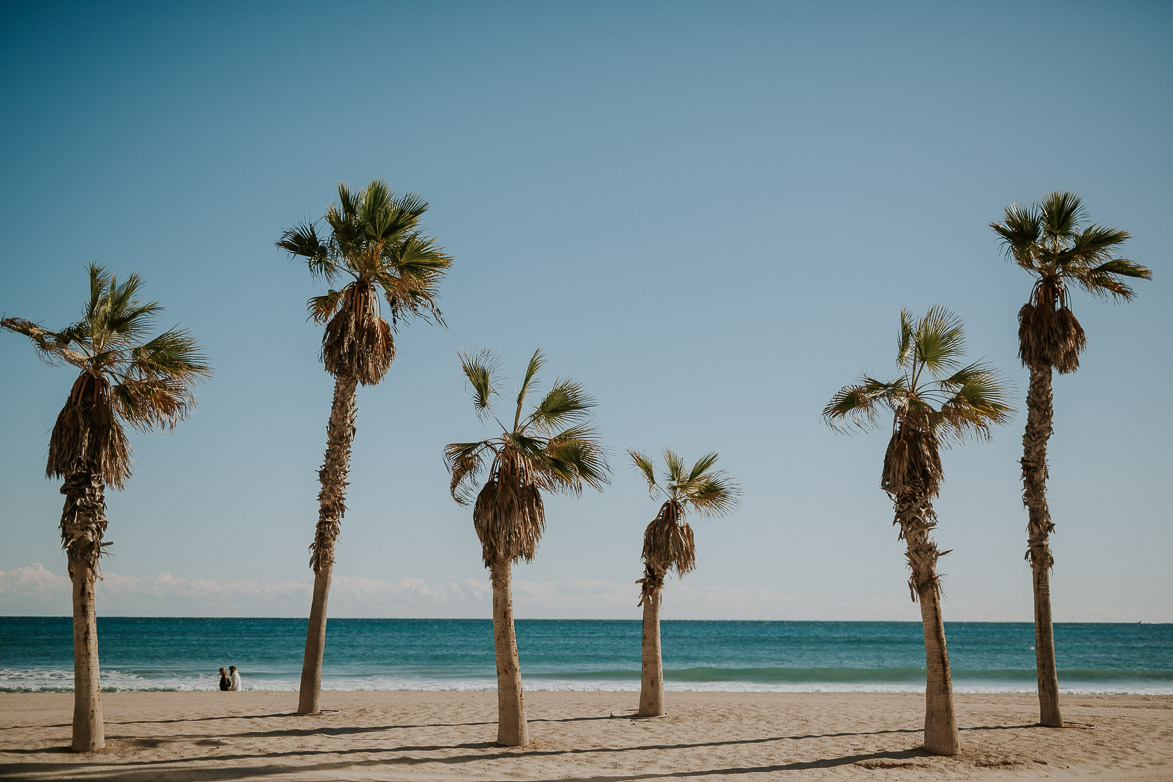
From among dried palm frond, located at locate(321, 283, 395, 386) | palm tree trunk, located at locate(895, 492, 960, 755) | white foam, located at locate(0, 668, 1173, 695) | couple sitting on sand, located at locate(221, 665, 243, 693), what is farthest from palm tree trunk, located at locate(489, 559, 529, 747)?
white foam, located at locate(0, 668, 1173, 695)

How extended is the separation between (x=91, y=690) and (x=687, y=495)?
1089 centimetres

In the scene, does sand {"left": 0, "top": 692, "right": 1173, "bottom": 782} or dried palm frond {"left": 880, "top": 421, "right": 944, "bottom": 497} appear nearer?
sand {"left": 0, "top": 692, "right": 1173, "bottom": 782}

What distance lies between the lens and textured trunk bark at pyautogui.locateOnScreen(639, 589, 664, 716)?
16.4m

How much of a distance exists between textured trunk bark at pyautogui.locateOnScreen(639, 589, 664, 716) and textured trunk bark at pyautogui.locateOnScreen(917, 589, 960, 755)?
532 cm

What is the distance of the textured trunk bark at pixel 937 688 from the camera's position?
1268 cm

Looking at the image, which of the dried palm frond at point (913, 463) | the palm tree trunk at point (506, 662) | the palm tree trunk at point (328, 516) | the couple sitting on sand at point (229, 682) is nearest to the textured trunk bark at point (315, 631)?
the palm tree trunk at point (328, 516)

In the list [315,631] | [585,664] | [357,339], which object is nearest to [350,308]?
[357,339]

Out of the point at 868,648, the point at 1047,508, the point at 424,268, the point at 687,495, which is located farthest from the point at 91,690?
the point at 868,648

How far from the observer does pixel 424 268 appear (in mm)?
15508

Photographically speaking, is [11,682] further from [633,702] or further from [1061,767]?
[1061,767]

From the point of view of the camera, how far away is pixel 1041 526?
51.4 ft

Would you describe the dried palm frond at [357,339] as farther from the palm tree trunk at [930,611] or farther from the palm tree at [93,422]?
the palm tree trunk at [930,611]

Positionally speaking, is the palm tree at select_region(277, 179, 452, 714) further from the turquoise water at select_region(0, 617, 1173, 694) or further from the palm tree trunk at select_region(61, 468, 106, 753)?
the turquoise water at select_region(0, 617, 1173, 694)

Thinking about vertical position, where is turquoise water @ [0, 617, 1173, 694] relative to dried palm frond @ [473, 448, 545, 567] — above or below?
below
